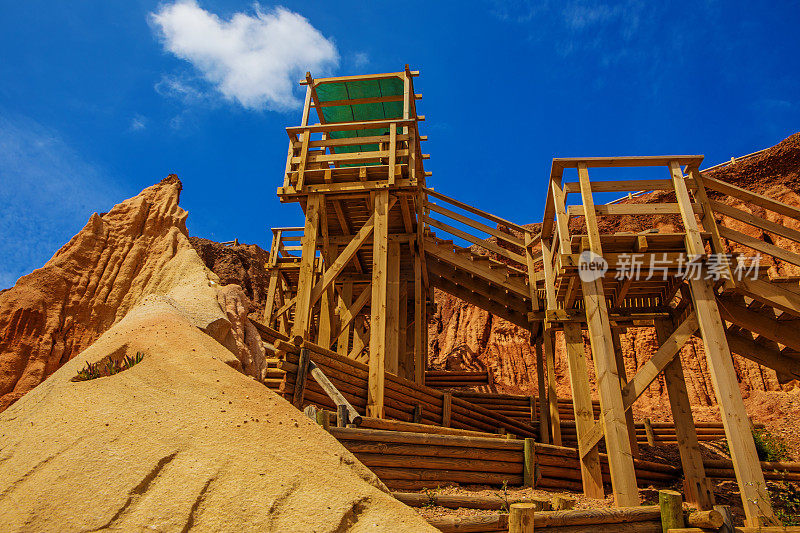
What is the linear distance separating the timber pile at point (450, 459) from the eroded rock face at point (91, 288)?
9.40 ft

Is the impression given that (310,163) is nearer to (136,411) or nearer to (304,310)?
(304,310)

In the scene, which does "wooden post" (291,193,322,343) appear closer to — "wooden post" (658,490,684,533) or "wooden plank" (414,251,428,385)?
"wooden plank" (414,251,428,385)

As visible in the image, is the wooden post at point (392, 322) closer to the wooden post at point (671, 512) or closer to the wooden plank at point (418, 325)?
the wooden plank at point (418, 325)

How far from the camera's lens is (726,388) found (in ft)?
23.9

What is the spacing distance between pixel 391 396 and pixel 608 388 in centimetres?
452

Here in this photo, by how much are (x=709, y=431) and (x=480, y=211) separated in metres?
11.3

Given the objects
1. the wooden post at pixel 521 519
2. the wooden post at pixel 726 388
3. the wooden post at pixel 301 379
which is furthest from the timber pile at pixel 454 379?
the wooden post at pixel 521 519

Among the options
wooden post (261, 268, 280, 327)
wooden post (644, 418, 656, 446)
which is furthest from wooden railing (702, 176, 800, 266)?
wooden post (261, 268, 280, 327)

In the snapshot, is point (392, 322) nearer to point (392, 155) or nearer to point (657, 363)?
point (392, 155)

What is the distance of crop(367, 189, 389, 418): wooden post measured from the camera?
9711 millimetres

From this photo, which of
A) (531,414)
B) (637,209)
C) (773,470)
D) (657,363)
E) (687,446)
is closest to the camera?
(657,363)

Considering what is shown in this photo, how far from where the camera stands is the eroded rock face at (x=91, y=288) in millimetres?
9633

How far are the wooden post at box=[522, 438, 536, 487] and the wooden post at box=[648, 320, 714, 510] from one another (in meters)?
3.12

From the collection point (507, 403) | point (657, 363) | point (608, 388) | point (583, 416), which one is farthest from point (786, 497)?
point (507, 403)
